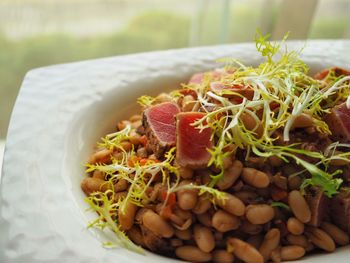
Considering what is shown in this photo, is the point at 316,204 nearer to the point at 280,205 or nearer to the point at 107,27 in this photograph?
the point at 280,205

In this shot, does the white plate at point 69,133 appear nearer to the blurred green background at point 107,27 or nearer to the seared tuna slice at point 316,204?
the seared tuna slice at point 316,204

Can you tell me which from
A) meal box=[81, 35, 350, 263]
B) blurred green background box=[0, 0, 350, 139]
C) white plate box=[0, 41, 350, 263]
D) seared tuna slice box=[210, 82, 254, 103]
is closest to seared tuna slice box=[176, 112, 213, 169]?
meal box=[81, 35, 350, 263]

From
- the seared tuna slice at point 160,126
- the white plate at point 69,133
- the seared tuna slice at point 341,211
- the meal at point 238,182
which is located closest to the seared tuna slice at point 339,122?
the meal at point 238,182

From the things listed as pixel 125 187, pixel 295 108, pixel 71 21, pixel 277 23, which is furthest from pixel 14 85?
pixel 295 108

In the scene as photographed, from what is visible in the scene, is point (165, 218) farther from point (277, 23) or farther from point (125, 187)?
point (277, 23)

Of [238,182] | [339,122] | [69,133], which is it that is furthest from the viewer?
[69,133]

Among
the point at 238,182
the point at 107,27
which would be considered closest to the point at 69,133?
the point at 238,182
